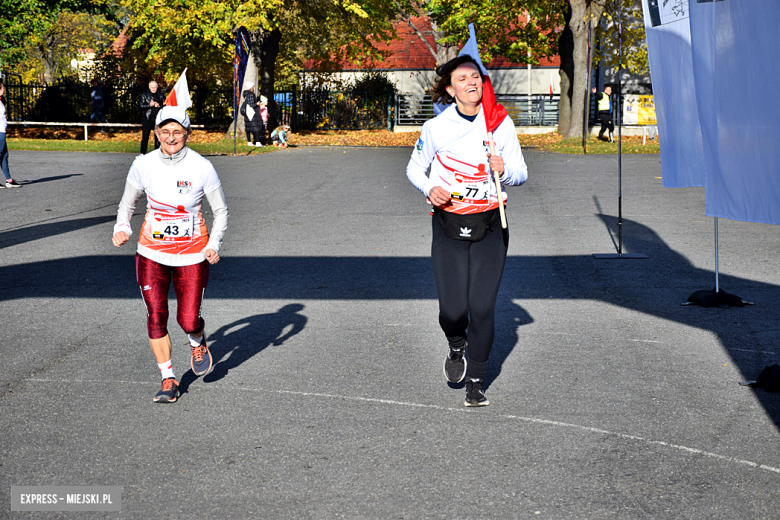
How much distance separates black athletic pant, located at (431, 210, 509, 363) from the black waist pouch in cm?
6

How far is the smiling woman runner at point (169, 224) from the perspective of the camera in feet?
16.5

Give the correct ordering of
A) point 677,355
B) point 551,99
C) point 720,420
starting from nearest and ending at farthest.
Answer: point 720,420
point 677,355
point 551,99

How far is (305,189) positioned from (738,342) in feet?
36.7

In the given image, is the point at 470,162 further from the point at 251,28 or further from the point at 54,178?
the point at 251,28

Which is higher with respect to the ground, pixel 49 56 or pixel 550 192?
pixel 49 56

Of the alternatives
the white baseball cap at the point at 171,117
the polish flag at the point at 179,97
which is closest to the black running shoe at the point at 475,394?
the white baseball cap at the point at 171,117

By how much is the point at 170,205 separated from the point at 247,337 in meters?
1.94

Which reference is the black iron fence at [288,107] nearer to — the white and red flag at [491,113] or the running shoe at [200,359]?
the running shoe at [200,359]

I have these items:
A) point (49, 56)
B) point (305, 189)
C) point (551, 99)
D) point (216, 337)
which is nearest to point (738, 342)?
point (216, 337)


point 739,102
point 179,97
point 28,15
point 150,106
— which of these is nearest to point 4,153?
point 150,106

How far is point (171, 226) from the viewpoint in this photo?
5.05m

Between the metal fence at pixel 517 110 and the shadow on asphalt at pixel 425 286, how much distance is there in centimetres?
3385

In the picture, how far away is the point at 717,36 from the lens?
511 centimetres

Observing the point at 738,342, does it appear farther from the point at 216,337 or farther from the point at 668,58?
the point at 216,337
